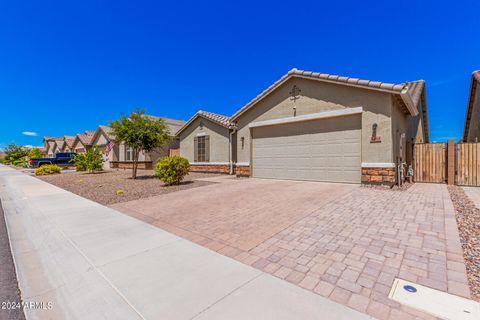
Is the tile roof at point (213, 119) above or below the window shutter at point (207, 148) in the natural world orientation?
above

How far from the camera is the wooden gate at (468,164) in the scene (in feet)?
29.3

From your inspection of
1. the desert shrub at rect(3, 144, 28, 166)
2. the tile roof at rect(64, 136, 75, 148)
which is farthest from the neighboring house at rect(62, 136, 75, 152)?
the desert shrub at rect(3, 144, 28, 166)

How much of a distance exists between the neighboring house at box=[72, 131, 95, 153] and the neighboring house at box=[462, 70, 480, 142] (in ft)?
132

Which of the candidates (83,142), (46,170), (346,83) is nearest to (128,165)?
(46,170)

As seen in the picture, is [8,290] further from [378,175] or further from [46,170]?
[46,170]

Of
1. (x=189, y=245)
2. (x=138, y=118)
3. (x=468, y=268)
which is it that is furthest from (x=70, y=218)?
(x=138, y=118)

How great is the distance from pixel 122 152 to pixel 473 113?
32.5m

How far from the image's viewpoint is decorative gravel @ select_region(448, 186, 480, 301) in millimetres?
2512

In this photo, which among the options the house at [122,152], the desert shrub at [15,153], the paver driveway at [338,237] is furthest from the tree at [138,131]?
the desert shrub at [15,153]

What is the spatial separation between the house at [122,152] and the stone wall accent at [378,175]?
1651cm

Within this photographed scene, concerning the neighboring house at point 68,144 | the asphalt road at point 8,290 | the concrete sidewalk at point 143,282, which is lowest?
the asphalt road at point 8,290

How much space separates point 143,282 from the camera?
2586mm

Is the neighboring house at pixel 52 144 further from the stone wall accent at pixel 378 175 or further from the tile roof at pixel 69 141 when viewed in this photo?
the stone wall accent at pixel 378 175

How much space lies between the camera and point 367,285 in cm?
242
